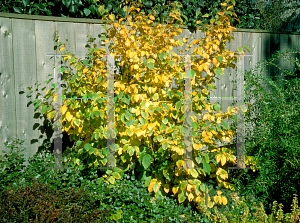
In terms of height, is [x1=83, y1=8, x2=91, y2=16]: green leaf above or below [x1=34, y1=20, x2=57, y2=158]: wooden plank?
above

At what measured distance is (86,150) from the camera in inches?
80.4

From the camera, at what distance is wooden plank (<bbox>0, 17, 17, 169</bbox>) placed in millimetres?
2410

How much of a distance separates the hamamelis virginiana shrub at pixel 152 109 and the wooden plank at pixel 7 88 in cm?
55

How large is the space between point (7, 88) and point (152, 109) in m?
1.50

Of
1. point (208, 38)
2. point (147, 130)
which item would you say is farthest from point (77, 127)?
point (208, 38)

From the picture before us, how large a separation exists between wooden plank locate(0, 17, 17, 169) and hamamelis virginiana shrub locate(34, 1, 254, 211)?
0.55m

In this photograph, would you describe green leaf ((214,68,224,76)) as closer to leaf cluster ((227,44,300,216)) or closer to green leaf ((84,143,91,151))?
leaf cluster ((227,44,300,216))

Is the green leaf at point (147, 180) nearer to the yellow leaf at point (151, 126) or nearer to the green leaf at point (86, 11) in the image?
the yellow leaf at point (151, 126)

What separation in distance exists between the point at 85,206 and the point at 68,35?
174 cm

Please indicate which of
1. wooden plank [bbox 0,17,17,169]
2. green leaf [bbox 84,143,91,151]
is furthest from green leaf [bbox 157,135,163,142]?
wooden plank [bbox 0,17,17,169]

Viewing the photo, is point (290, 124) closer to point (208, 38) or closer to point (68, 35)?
point (208, 38)

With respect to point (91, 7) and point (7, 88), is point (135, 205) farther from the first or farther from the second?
point (91, 7)

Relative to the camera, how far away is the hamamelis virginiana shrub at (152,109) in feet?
6.27

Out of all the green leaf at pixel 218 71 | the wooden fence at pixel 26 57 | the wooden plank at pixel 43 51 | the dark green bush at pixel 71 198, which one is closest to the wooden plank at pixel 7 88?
the wooden fence at pixel 26 57
